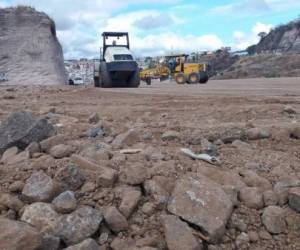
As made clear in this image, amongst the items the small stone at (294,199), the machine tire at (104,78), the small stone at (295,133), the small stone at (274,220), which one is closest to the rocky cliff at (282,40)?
the machine tire at (104,78)

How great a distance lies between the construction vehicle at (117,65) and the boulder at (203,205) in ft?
60.0

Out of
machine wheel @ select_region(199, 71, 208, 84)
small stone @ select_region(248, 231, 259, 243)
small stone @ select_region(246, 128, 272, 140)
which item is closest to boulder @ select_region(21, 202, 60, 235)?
small stone @ select_region(248, 231, 259, 243)

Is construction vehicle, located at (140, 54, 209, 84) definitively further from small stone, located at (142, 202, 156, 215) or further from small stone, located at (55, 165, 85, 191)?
small stone, located at (142, 202, 156, 215)

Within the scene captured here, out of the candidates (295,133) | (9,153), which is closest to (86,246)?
(9,153)

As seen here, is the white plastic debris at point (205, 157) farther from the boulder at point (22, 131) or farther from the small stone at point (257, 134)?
the boulder at point (22, 131)

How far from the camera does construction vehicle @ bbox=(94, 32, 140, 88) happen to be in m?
21.8

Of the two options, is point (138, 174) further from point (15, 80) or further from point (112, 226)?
point (15, 80)

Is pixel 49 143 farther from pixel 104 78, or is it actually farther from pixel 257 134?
pixel 104 78

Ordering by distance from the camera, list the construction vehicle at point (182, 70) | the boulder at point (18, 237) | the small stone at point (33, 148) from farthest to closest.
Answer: the construction vehicle at point (182, 70), the small stone at point (33, 148), the boulder at point (18, 237)

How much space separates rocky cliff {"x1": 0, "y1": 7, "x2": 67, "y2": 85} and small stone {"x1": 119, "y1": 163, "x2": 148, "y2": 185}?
27.5 metres

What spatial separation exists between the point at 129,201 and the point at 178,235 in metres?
0.46

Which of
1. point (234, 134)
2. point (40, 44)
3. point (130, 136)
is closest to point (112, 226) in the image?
point (130, 136)

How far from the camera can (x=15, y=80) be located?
1191 inches

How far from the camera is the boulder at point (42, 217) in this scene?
3.31 metres
